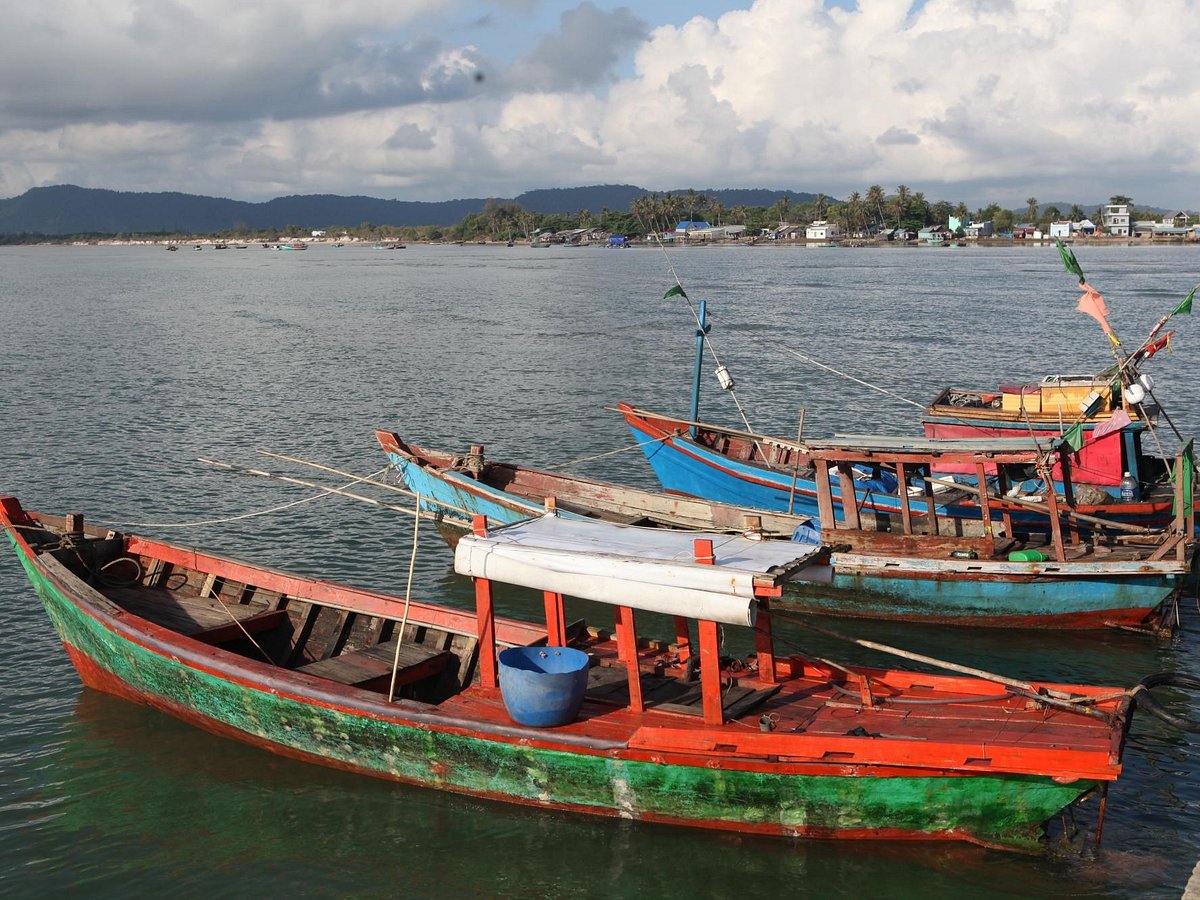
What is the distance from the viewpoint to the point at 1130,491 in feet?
60.7

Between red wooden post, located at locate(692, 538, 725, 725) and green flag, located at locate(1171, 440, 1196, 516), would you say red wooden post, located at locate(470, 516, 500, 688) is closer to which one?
red wooden post, located at locate(692, 538, 725, 725)

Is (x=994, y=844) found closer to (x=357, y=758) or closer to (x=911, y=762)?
(x=911, y=762)

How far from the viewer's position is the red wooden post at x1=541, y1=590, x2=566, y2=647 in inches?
452

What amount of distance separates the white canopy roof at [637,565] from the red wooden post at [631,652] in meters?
0.45

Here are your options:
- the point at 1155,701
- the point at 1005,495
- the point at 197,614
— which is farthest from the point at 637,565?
the point at 1005,495

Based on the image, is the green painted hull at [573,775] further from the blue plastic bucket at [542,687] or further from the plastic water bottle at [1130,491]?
the plastic water bottle at [1130,491]

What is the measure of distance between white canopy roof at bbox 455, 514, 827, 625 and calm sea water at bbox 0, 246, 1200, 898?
2647mm

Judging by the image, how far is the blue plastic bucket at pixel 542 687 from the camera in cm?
1053

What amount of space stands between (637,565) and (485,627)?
2265 millimetres

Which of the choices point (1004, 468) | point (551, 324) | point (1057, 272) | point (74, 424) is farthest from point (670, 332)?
point (1057, 272)

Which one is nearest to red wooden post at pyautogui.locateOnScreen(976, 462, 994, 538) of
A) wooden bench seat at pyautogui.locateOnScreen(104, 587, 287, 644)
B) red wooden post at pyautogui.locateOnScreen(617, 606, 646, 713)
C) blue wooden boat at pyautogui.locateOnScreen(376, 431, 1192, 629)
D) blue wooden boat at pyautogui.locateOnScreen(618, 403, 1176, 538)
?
blue wooden boat at pyautogui.locateOnScreen(618, 403, 1176, 538)

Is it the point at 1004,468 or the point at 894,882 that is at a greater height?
the point at 1004,468

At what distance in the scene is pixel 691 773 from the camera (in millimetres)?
10320

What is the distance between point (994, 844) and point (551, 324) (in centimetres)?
5469
